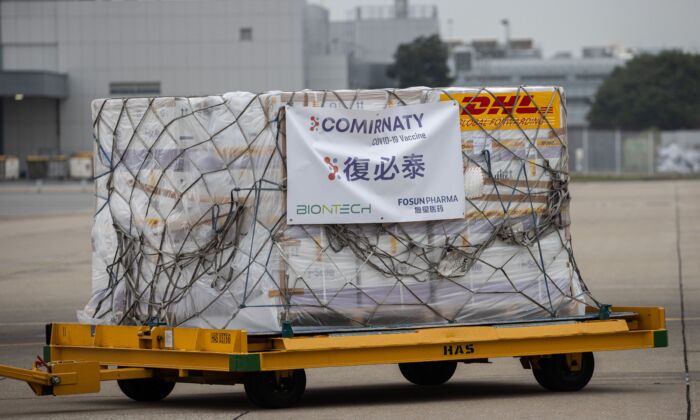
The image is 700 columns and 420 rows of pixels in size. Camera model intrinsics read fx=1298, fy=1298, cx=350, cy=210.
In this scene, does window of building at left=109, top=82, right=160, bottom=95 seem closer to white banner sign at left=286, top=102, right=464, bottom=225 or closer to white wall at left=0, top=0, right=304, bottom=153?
white wall at left=0, top=0, right=304, bottom=153

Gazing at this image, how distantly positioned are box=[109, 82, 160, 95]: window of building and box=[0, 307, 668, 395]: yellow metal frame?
259 feet

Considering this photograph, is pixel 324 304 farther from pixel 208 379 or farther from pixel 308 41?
pixel 308 41

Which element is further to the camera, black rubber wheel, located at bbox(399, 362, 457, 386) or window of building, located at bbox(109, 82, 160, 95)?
window of building, located at bbox(109, 82, 160, 95)

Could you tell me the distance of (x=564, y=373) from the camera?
10.9m

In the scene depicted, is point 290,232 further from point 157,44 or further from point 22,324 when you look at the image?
point 157,44

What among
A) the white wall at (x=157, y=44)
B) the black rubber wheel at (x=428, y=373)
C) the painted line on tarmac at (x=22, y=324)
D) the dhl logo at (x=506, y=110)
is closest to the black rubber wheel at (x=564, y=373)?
the black rubber wheel at (x=428, y=373)

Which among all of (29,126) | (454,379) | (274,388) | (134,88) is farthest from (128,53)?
(274,388)

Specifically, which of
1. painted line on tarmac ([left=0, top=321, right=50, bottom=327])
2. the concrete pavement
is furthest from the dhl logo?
painted line on tarmac ([left=0, top=321, right=50, bottom=327])

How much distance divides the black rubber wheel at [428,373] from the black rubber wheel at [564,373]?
1.10 meters

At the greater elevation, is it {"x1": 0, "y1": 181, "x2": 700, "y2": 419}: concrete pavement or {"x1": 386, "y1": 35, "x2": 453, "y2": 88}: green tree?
{"x1": 386, "y1": 35, "x2": 453, "y2": 88}: green tree

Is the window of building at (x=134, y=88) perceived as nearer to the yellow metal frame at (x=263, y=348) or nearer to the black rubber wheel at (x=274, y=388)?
the yellow metal frame at (x=263, y=348)

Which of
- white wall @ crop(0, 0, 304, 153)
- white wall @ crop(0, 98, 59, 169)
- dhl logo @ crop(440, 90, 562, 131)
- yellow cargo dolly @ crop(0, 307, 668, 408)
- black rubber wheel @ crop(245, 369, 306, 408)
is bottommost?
black rubber wheel @ crop(245, 369, 306, 408)

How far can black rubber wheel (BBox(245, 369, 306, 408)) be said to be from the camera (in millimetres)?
10000

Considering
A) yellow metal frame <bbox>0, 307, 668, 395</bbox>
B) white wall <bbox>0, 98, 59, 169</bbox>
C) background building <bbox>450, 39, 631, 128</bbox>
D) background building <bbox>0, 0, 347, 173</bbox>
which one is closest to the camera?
yellow metal frame <bbox>0, 307, 668, 395</bbox>
